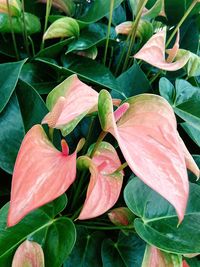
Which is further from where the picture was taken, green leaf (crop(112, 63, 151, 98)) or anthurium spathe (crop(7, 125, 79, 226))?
green leaf (crop(112, 63, 151, 98))

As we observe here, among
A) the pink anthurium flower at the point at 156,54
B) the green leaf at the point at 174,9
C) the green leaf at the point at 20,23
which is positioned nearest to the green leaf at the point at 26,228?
the pink anthurium flower at the point at 156,54

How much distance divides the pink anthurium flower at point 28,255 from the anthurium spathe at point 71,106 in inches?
5.6

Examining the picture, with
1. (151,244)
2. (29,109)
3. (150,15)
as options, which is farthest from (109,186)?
(150,15)

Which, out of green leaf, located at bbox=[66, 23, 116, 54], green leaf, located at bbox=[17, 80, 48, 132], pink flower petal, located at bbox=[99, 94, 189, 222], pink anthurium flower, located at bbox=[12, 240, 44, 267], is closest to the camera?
pink flower petal, located at bbox=[99, 94, 189, 222]

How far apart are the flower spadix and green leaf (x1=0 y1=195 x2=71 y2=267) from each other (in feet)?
0.49

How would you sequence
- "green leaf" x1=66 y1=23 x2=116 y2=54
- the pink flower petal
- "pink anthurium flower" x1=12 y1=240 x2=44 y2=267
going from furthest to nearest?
"green leaf" x1=66 y1=23 x2=116 y2=54 → "pink anthurium flower" x1=12 y1=240 x2=44 y2=267 → the pink flower petal

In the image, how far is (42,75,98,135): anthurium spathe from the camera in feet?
1.39

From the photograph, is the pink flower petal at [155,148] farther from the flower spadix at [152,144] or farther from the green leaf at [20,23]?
the green leaf at [20,23]

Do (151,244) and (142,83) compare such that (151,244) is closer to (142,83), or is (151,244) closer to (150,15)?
(142,83)

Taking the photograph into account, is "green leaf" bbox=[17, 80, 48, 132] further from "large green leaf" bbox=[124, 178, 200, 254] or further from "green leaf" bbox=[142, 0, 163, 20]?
"green leaf" bbox=[142, 0, 163, 20]

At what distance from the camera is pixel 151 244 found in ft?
1.58

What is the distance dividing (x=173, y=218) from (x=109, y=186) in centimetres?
12

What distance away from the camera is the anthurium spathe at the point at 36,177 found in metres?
0.38

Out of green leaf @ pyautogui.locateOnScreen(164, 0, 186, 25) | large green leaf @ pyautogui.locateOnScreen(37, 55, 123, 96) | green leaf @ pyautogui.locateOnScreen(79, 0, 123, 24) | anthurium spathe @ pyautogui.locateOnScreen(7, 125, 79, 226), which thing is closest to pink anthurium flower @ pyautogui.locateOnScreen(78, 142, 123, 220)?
anthurium spathe @ pyautogui.locateOnScreen(7, 125, 79, 226)
